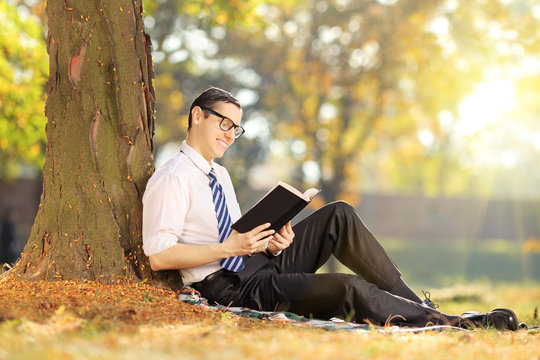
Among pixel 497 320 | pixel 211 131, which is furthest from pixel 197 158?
pixel 497 320

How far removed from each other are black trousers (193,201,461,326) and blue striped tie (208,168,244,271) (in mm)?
109

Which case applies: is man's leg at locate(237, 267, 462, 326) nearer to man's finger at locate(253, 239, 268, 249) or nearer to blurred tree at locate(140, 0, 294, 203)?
man's finger at locate(253, 239, 268, 249)

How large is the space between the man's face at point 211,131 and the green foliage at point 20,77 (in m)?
6.98

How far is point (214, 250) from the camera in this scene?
4098 millimetres

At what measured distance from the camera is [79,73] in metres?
4.75

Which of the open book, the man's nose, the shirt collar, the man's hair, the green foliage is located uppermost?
the green foliage

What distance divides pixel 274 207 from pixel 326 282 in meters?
0.66

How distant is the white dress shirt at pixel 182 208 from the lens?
412cm

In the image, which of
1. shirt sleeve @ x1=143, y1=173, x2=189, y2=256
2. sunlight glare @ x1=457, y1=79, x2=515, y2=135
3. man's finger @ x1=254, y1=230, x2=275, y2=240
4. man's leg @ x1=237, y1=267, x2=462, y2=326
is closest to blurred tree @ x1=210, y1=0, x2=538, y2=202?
sunlight glare @ x1=457, y1=79, x2=515, y2=135

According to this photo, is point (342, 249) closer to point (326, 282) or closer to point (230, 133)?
point (326, 282)

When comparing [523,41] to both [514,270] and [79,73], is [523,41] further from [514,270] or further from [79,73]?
[514,270]

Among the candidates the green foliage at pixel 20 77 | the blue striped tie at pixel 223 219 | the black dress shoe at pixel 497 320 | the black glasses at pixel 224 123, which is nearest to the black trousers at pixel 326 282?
the blue striped tie at pixel 223 219

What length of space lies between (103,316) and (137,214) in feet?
4.41

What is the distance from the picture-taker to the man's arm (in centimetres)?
407
